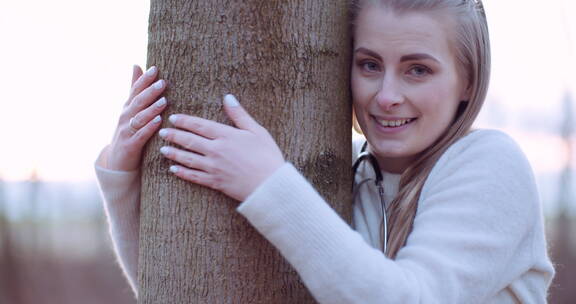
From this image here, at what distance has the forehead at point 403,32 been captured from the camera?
180 cm

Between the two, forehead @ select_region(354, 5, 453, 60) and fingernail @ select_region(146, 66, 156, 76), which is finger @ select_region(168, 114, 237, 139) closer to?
fingernail @ select_region(146, 66, 156, 76)

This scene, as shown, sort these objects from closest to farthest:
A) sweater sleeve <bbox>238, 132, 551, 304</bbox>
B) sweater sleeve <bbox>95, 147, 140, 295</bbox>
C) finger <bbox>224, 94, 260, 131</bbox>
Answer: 1. sweater sleeve <bbox>238, 132, 551, 304</bbox>
2. finger <bbox>224, 94, 260, 131</bbox>
3. sweater sleeve <bbox>95, 147, 140, 295</bbox>

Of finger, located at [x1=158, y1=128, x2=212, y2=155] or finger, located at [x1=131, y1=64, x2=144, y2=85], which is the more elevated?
finger, located at [x1=131, y1=64, x2=144, y2=85]

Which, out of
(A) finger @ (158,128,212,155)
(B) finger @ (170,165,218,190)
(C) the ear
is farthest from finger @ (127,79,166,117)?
(C) the ear

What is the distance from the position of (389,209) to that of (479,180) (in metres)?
0.36

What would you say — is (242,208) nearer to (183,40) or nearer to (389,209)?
(183,40)

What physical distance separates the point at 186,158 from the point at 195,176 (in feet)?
0.17

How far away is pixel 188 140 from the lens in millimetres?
1631

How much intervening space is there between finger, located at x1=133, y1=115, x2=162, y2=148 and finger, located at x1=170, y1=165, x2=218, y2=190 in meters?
0.14

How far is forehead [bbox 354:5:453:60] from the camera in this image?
180 cm

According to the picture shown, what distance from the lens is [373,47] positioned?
1.83 meters

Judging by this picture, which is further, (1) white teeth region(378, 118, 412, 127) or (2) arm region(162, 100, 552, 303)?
(1) white teeth region(378, 118, 412, 127)

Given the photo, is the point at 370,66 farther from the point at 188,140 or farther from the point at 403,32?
the point at 188,140

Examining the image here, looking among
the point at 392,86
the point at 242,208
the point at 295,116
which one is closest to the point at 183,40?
the point at 295,116
